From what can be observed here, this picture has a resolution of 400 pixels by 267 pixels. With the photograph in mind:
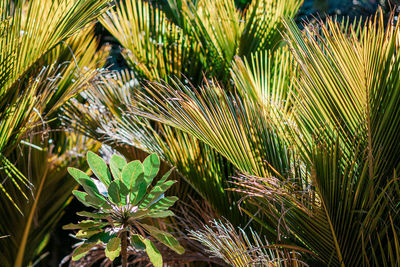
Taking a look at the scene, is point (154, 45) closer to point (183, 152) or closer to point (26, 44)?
point (183, 152)

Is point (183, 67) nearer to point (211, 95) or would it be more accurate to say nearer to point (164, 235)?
point (211, 95)

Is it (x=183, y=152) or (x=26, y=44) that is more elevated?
(x=26, y=44)

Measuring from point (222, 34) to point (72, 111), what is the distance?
34.1 inches

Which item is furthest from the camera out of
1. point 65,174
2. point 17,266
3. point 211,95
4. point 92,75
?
point 65,174

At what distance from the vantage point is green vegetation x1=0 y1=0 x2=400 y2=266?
4.00 ft

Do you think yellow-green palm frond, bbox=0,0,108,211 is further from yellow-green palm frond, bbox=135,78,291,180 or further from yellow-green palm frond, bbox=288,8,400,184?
yellow-green palm frond, bbox=288,8,400,184

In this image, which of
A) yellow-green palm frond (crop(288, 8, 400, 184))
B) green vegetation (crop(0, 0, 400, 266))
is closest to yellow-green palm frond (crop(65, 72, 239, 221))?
green vegetation (crop(0, 0, 400, 266))

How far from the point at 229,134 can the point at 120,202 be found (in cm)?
63

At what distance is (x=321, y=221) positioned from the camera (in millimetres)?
1303

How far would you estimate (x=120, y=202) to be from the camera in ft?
3.38

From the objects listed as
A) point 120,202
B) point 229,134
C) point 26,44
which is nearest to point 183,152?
point 229,134

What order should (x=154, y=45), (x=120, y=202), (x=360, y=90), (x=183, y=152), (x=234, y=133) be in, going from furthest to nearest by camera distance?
(x=154, y=45) < (x=183, y=152) < (x=234, y=133) < (x=360, y=90) < (x=120, y=202)

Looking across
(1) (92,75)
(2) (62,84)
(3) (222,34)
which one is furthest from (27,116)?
(3) (222,34)

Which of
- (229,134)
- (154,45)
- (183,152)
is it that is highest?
(154,45)
